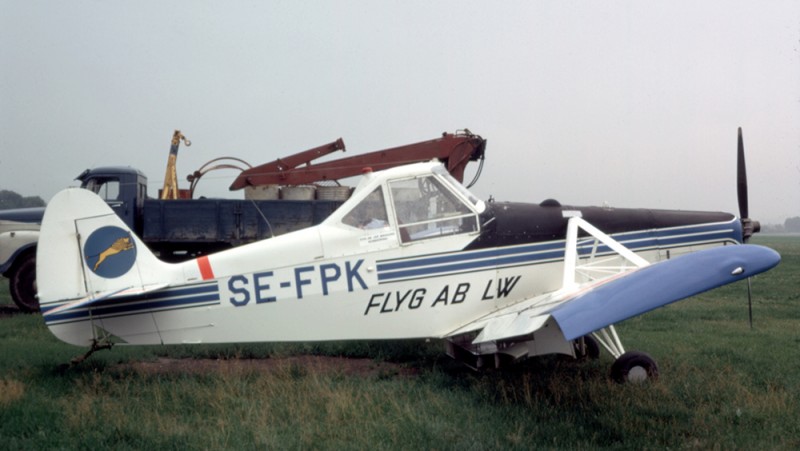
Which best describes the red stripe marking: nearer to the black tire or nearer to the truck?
the truck

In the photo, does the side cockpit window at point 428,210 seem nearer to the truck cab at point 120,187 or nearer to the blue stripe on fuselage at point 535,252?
the blue stripe on fuselage at point 535,252

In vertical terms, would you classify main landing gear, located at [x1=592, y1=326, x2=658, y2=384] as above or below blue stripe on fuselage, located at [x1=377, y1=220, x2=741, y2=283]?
below

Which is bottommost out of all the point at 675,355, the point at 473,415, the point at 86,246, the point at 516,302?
the point at 675,355

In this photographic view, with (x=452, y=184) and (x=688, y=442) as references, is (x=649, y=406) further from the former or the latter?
(x=452, y=184)

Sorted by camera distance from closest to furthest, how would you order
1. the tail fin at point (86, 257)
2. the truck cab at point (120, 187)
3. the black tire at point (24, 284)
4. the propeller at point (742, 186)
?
the tail fin at point (86, 257), the propeller at point (742, 186), the black tire at point (24, 284), the truck cab at point (120, 187)

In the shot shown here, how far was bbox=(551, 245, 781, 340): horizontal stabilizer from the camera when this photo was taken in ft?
15.3

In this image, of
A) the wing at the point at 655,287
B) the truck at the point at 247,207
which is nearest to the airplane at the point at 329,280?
the wing at the point at 655,287

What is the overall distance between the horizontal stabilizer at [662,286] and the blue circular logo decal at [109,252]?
4.28 metres

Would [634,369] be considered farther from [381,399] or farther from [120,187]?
[120,187]

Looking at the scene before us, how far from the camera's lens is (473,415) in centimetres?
507

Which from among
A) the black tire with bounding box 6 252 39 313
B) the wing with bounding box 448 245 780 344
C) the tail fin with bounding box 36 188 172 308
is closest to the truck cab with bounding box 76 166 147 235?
the black tire with bounding box 6 252 39 313

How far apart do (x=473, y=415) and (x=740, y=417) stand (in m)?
2.18

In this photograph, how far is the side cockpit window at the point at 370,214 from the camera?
6293 millimetres

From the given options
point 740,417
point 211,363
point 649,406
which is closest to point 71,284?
point 211,363
